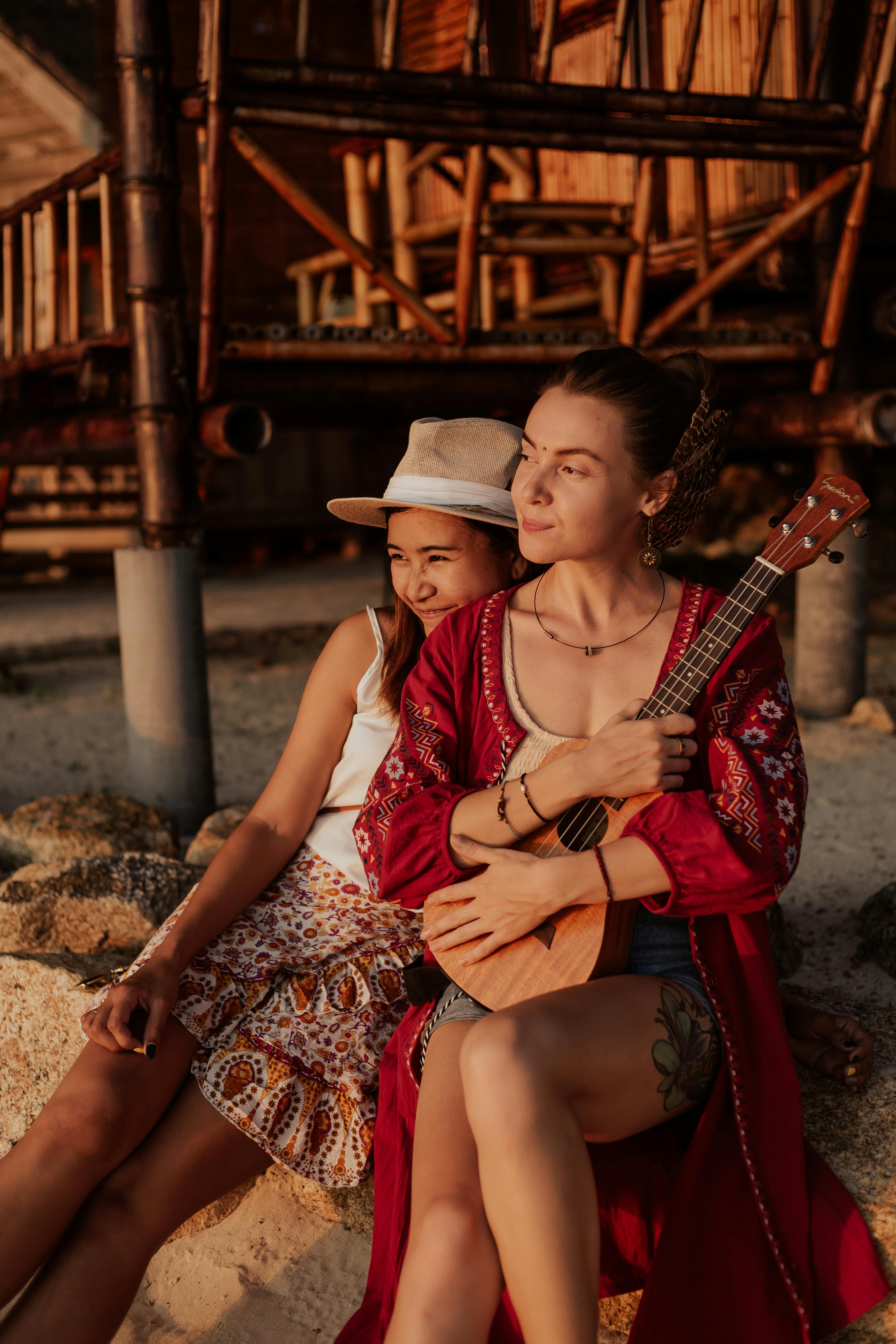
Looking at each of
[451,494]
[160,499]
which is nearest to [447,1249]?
[451,494]

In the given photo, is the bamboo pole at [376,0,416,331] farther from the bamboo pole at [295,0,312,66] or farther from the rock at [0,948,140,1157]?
the rock at [0,948,140,1157]

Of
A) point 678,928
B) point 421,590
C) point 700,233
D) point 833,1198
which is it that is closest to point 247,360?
point 700,233

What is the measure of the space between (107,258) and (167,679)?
2.48m

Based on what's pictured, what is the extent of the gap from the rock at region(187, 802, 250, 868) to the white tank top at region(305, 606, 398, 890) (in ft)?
4.85

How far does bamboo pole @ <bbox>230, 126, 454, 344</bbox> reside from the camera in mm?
4375

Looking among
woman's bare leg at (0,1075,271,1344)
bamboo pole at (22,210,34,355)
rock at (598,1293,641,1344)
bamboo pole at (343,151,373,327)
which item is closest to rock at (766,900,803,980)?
rock at (598,1293,641,1344)

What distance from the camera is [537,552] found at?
6.52 feet

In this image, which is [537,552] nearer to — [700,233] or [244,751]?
[244,751]

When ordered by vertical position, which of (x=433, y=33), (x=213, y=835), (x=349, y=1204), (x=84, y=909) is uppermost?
(x=433, y=33)

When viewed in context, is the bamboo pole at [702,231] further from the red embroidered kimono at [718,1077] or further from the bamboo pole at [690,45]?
the red embroidered kimono at [718,1077]

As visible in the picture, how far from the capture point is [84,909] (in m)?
3.28

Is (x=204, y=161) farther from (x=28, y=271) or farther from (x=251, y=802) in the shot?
(x=28, y=271)

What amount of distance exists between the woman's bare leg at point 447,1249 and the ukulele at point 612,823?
0.21 metres

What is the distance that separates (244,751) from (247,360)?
206 cm
